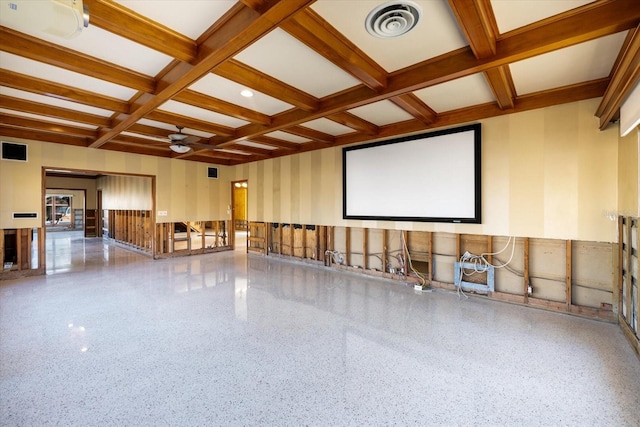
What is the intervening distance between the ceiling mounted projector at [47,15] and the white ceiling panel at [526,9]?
8.72ft

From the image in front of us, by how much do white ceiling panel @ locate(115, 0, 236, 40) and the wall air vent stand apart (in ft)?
18.5

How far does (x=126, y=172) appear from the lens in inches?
278

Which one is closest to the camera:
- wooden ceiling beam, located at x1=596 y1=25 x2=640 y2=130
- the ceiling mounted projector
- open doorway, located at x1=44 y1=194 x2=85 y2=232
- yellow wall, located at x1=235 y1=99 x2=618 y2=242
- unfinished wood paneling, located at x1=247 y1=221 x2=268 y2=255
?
the ceiling mounted projector

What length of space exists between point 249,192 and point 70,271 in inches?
175

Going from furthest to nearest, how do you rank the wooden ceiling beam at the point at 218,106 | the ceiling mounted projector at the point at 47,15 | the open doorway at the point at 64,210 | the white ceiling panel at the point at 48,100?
the open doorway at the point at 64,210
the white ceiling panel at the point at 48,100
the wooden ceiling beam at the point at 218,106
the ceiling mounted projector at the point at 47,15

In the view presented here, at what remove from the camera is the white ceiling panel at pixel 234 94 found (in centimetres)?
344

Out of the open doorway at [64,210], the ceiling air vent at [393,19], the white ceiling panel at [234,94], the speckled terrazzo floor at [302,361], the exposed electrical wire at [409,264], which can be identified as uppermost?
the white ceiling panel at [234,94]

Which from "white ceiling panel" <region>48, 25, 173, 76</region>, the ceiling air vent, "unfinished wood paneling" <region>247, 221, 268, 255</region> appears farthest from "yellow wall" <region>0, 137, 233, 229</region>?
the ceiling air vent

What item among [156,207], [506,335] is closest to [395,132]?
[506,335]

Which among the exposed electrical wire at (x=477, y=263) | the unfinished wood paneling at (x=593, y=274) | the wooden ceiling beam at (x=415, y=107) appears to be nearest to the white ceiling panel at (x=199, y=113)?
the wooden ceiling beam at (x=415, y=107)

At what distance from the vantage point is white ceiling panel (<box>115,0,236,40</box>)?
2.16m

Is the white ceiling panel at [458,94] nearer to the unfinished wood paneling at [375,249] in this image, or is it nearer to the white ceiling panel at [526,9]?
→ the white ceiling panel at [526,9]

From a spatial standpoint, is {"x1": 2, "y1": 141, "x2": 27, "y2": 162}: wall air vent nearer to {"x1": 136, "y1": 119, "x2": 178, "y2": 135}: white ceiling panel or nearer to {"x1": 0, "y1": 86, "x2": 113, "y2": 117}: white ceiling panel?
{"x1": 0, "y1": 86, "x2": 113, "y2": 117}: white ceiling panel

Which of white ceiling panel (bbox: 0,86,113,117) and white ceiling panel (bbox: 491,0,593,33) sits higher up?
→ white ceiling panel (bbox: 0,86,113,117)
